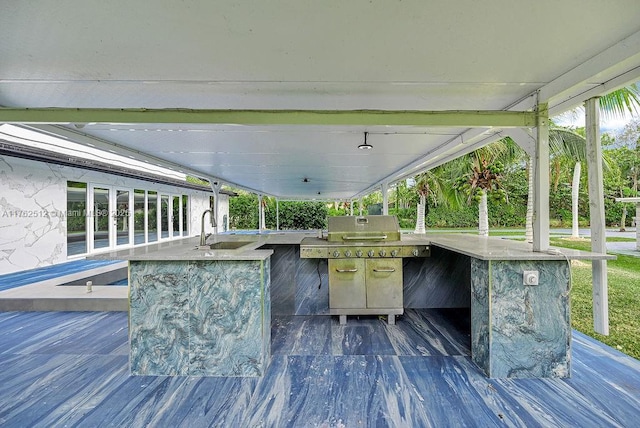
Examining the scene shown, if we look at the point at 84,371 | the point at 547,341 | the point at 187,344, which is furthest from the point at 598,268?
the point at 84,371

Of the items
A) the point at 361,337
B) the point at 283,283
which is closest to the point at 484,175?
the point at 361,337

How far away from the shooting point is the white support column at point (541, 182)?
270 centimetres

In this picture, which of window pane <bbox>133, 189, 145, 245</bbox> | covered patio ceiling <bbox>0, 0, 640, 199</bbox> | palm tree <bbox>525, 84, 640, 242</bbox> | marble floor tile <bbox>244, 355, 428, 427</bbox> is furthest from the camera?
window pane <bbox>133, 189, 145, 245</bbox>

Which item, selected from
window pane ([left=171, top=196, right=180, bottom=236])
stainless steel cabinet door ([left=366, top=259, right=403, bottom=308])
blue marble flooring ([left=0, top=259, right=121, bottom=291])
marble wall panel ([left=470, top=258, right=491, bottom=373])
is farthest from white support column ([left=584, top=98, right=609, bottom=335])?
window pane ([left=171, top=196, right=180, bottom=236])

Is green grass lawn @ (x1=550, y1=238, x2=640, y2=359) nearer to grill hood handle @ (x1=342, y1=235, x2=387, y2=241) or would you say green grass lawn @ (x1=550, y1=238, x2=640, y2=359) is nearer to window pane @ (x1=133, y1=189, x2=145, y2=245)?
grill hood handle @ (x1=342, y1=235, x2=387, y2=241)

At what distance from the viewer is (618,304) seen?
4.57 meters

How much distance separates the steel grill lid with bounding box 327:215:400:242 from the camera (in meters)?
3.60

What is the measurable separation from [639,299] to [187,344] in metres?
6.93

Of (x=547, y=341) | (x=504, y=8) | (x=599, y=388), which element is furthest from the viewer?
(x=547, y=341)

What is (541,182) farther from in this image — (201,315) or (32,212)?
(32,212)

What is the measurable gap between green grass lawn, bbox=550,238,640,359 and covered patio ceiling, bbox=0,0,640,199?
2.82 m

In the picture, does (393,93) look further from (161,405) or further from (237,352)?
(161,405)

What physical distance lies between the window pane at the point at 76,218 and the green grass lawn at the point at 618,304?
35.4ft

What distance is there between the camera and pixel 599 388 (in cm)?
229
